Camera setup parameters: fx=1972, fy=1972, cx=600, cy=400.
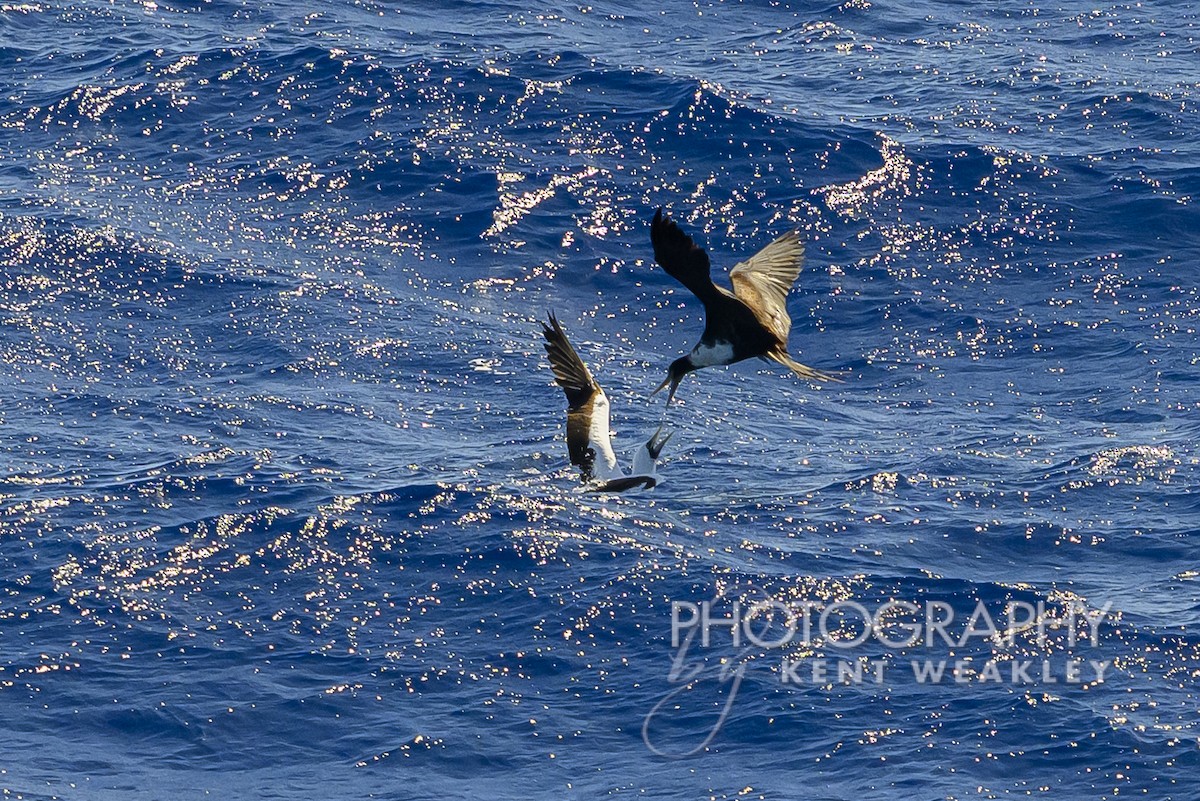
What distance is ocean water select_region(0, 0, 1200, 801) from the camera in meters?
23.0

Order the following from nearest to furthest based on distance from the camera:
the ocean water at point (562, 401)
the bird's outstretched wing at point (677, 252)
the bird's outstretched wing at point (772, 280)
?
the bird's outstretched wing at point (677, 252) → the bird's outstretched wing at point (772, 280) → the ocean water at point (562, 401)

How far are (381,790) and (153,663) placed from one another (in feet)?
12.3

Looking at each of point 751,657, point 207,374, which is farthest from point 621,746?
point 207,374

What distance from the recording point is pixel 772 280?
20.7 m

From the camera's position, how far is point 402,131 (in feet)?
119

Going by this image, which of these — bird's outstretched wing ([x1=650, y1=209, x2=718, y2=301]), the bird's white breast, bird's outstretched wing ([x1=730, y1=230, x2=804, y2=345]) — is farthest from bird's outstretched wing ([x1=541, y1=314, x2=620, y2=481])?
bird's outstretched wing ([x1=650, y1=209, x2=718, y2=301])

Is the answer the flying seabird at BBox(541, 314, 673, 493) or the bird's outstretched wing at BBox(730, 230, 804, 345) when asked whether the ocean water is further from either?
the bird's outstretched wing at BBox(730, 230, 804, 345)

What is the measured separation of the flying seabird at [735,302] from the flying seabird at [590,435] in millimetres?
1023

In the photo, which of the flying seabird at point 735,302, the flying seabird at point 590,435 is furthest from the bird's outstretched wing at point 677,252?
the flying seabird at point 590,435

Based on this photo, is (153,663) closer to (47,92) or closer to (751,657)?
(751,657)

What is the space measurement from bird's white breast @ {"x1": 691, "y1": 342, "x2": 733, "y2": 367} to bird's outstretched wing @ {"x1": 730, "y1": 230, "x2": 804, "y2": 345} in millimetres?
528

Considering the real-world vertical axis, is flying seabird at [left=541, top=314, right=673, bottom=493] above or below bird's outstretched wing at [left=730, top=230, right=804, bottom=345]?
below

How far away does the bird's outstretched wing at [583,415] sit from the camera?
1995 centimetres

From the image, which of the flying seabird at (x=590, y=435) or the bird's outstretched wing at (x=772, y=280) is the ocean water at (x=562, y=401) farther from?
the bird's outstretched wing at (x=772, y=280)
